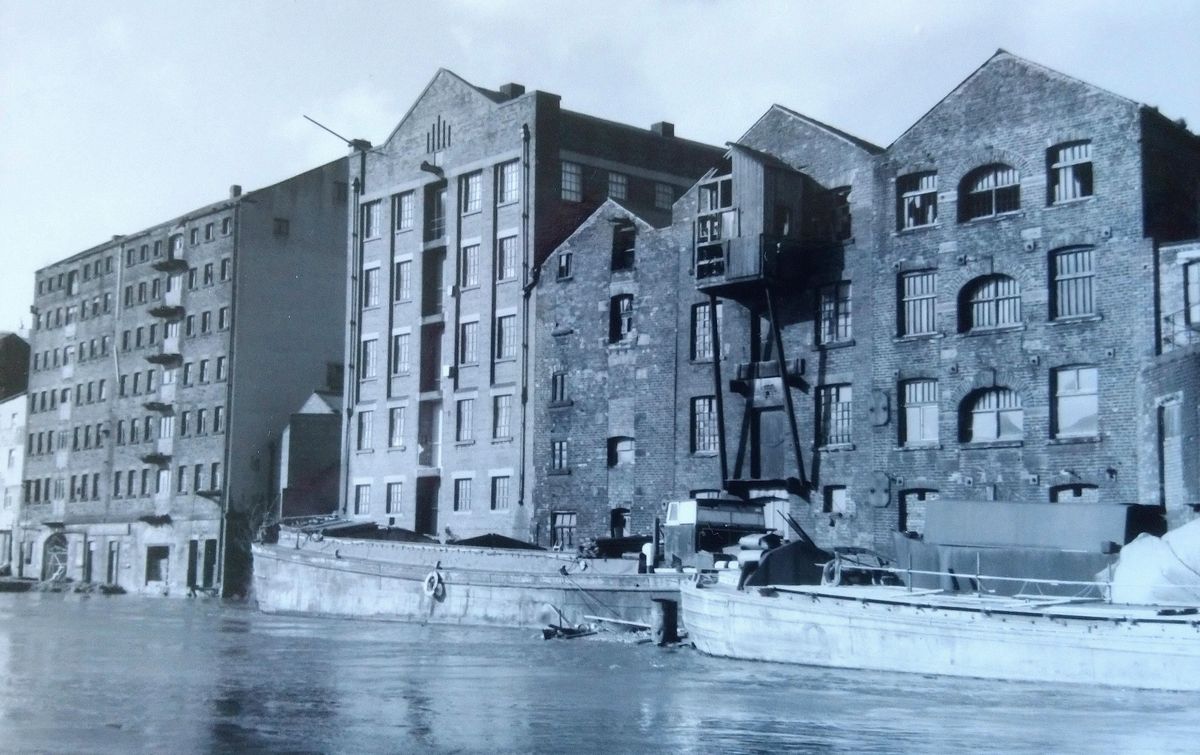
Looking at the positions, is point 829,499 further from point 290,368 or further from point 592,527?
point 290,368

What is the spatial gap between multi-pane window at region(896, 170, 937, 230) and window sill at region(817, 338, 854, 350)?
3544mm

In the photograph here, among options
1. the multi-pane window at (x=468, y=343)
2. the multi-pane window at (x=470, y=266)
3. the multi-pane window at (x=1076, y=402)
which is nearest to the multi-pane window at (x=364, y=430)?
the multi-pane window at (x=468, y=343)

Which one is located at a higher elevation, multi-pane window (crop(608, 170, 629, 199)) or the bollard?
multi-pane window (crop(608, 170, 629, 199))

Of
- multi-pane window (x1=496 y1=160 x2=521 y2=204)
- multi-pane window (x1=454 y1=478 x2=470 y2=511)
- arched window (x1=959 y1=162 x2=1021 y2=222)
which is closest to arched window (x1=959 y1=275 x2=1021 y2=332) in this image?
arched window (x1=959 y1=162 x2=1021 y2=222)

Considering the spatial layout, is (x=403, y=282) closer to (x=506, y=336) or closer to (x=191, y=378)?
(x=506, y=336)

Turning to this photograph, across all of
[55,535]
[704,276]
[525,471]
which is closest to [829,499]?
[704,276]

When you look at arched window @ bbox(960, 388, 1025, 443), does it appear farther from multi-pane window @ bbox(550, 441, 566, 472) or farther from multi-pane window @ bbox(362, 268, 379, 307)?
multi-pane window @ bbox(362, 268, 379, 307)

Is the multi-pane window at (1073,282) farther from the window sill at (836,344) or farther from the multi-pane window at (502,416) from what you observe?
the multi-pane window at (502,416)

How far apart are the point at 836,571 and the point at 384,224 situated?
3153 cm

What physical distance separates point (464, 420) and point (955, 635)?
99.3ft

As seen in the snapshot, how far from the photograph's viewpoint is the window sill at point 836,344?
40856 mm

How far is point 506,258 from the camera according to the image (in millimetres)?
52250

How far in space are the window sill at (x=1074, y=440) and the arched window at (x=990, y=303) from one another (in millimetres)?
3340

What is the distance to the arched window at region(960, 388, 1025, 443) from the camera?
3697 cm
